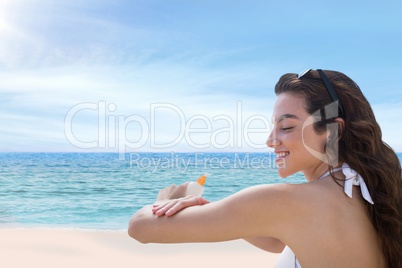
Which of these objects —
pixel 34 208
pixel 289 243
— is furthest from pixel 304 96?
pixel 34 208

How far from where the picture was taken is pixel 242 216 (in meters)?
1.61

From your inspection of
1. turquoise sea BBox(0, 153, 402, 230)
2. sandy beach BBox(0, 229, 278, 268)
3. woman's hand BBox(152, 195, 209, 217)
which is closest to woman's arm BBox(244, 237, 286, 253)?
woman's hand BBox(152, 195, 209, 217)

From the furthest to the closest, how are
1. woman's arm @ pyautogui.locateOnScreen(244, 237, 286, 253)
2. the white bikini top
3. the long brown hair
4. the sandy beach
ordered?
1. the sandy beach
2. woman's arm @ pyautogui.locateOnScreen(244, 237, 286, 253)
3. the long brown hair
4. the white bikini top

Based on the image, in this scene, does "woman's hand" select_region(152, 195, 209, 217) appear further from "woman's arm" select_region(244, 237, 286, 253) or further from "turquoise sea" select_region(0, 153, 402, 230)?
"turquoise sea" select_region(0, 153, 402, 230)

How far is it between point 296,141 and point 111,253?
4.76 metres

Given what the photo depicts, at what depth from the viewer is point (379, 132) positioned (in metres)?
1.93

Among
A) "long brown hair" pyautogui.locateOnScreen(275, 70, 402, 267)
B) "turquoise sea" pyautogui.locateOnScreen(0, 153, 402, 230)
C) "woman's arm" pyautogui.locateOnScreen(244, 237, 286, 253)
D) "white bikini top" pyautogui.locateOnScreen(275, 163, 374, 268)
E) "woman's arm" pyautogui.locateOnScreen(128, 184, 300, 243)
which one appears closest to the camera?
"woman's arm" pyautogui.locateOnScreen(128, 184, 300, 243)

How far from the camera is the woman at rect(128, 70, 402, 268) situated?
1621 millimetres

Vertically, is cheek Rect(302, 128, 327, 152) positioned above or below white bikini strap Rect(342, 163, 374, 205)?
above

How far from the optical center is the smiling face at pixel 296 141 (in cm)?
186

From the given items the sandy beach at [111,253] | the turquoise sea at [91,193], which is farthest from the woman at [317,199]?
the turquoise sea at [91,193]

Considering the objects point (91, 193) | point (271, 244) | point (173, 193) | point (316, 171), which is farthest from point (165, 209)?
point (91, 193)

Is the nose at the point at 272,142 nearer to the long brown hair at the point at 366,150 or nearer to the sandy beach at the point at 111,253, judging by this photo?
the long brown hair at the point at 366,150

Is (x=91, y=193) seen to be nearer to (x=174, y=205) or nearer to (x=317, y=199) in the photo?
(x=174, y=205)
